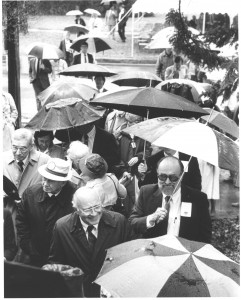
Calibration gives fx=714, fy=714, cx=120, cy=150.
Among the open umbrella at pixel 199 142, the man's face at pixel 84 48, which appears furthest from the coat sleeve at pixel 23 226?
the man's face at pixel 84 48

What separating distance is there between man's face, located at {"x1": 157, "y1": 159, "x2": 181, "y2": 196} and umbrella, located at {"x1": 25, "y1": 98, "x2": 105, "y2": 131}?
92.2 inches

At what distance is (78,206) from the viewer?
17.2 ft

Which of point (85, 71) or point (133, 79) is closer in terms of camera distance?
point (133, 79)

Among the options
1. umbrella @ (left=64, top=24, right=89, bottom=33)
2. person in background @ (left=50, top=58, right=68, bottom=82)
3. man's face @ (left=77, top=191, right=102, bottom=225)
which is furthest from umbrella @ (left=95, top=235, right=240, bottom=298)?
umbrella @ (left=64, top=24, right=89, bottom=33)

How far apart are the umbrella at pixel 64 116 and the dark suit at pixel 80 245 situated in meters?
2.64

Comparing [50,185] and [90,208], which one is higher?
[90,208]

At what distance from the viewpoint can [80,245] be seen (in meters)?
5.39

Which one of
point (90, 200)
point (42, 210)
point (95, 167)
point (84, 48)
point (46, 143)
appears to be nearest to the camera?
point (90, 200)

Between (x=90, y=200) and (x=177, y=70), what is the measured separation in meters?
10.1

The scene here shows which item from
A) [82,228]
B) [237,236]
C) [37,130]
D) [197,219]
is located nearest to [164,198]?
[197,219]

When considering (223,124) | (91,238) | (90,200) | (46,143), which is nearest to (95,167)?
(91,238)

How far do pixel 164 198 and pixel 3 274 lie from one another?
2.73 metres

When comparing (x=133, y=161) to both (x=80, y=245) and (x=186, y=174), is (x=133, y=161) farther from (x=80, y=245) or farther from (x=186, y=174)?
(x=80, y=245)

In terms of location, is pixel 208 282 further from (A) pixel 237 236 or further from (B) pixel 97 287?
(A) pixel 237 236
